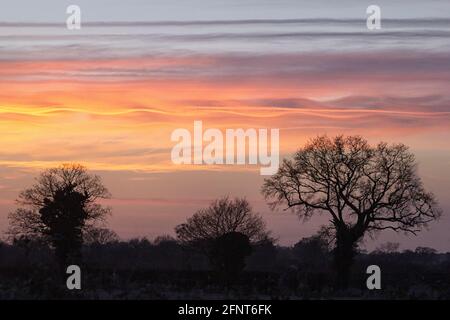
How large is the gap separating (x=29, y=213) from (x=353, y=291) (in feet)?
114

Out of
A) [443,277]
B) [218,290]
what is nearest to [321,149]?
[443,277]

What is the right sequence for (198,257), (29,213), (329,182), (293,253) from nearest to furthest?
(329,182)
(29,213)
(198,257)
(293,253)

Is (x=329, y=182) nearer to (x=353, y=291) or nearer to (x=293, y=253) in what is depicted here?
(x=353, y=291)

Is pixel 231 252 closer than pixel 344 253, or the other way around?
pixel 344 253

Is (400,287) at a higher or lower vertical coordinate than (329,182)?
lower

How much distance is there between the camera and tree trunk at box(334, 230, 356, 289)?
55.3 m

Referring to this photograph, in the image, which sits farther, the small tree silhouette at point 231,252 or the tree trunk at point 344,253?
the small tree silhouette at point 231,252

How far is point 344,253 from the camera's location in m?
55.8

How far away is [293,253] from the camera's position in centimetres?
17238

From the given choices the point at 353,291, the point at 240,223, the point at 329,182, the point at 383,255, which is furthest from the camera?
the point at 383,255

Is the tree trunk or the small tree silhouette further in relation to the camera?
the small tree silhouette

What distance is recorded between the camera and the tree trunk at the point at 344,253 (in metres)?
55.3
